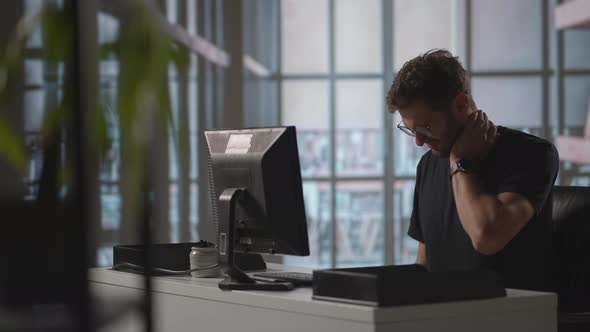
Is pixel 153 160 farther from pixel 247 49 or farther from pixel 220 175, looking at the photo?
pixel 247 49

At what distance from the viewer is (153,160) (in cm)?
47

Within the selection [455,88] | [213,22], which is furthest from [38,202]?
[213,22]

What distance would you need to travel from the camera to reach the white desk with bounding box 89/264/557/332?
1.75 metres

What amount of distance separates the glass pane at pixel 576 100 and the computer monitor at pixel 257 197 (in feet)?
16.9

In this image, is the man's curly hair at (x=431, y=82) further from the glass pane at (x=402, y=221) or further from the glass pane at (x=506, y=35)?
the glass pane at (x=506, y=35)

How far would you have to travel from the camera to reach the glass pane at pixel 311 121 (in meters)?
7.07

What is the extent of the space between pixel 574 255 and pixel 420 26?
186 inches

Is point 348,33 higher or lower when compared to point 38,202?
higher

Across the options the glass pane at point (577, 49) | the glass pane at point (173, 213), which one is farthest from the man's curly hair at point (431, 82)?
the glass pane at point (577, 49)

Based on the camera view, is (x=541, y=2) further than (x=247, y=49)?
Yes

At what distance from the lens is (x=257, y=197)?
2207mm

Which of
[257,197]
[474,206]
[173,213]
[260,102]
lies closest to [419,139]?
[474,206]

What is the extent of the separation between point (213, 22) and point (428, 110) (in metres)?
3.91

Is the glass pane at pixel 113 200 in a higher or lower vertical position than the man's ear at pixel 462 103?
lower
